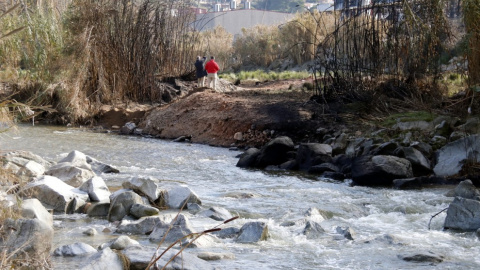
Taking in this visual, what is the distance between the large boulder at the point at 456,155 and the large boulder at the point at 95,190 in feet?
19.2

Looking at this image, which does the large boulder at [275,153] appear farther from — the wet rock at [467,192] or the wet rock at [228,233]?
the wet rock at [228,233]

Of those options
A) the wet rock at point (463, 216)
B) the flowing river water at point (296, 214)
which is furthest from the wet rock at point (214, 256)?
the wet rock at point (463, 216)

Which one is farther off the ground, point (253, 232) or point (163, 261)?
point (163, 261)

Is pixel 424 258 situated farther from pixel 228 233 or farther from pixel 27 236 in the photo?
pixel 27 236

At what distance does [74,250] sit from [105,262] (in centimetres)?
108

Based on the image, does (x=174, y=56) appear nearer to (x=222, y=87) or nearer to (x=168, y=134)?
(x=222, y=87)

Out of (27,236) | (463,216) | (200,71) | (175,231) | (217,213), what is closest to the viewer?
(27,236)

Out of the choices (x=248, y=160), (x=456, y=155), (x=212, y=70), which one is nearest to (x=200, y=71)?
(x=212, y=70)

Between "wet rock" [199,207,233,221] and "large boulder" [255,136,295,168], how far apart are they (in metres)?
4.85

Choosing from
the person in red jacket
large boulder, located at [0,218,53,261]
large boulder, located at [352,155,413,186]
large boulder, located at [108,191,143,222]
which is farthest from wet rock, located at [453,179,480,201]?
the person in red jacket

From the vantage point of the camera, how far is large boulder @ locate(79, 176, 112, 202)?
27.9 feet

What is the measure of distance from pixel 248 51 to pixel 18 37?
78.3 feet

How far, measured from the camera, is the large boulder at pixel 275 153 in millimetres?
13055

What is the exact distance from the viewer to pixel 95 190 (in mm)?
8625
